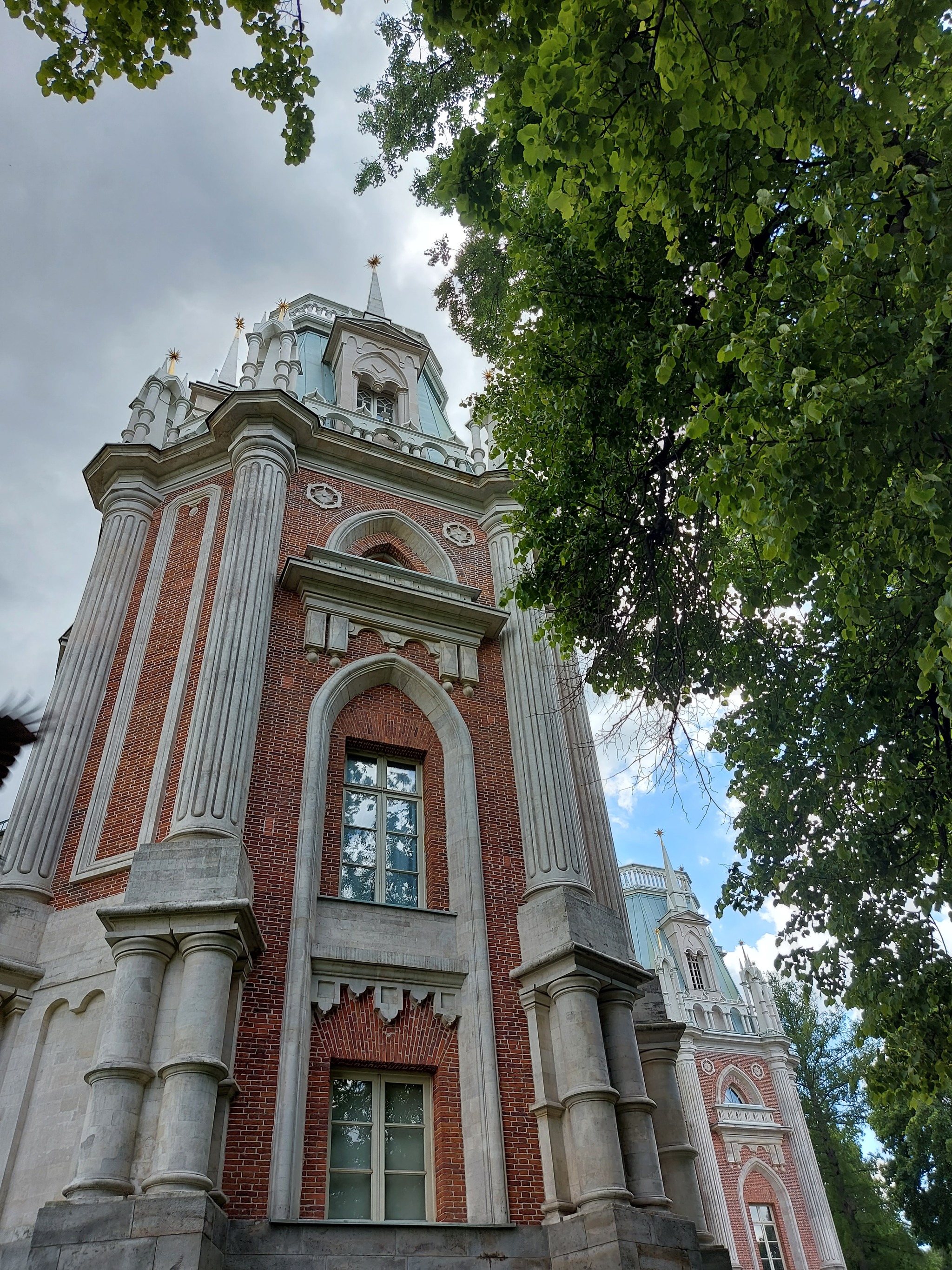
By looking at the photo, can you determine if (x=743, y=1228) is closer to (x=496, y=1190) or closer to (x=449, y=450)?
(x=496, y=1190)

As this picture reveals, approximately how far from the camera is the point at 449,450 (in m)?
17.5

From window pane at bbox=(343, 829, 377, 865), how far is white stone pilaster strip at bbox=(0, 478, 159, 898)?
132 inches

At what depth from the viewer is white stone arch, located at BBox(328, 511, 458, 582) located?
14812mm

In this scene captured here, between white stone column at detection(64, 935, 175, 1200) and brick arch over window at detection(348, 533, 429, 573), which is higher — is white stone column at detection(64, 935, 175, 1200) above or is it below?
below

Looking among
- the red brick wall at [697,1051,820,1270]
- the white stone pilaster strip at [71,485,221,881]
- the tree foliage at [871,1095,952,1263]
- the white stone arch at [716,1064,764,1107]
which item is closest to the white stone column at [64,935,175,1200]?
the white stone pilaster strip at [71,485,221,881]

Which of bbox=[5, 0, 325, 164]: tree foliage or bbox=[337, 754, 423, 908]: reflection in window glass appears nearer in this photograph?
bbox=[5, 0, 325, 164]: tree foliage

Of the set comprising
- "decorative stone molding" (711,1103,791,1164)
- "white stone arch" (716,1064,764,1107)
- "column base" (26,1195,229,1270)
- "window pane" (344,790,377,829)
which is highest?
"white stone arch" (716,1064,764,1107)

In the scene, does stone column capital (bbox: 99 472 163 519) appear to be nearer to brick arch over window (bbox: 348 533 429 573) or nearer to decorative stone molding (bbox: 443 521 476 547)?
brick arch over window (bbox: 348 533 429 573)

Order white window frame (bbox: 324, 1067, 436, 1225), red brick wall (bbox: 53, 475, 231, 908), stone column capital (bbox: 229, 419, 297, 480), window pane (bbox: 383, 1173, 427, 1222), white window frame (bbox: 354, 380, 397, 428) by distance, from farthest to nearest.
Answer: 1. white window frame (bbox: 354, 380, 397, 428)
2. stone column capital (bbox: 229, 419, 297, 480)
3. red brick wall (bbox: 53, 475, 231, 908)
4. window pane (bbox: 383, 1173, 427, 1222)
5. white window frame (bbox: 324, 1067, 436, 1225)

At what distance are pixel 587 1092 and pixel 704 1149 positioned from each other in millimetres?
21291

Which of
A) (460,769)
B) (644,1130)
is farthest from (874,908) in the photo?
(460,769)

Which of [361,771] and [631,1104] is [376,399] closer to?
[361,771]

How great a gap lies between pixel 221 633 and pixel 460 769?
3594 mm

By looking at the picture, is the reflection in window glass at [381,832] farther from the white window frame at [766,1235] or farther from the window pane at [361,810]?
the white window frame at [766,1235]
